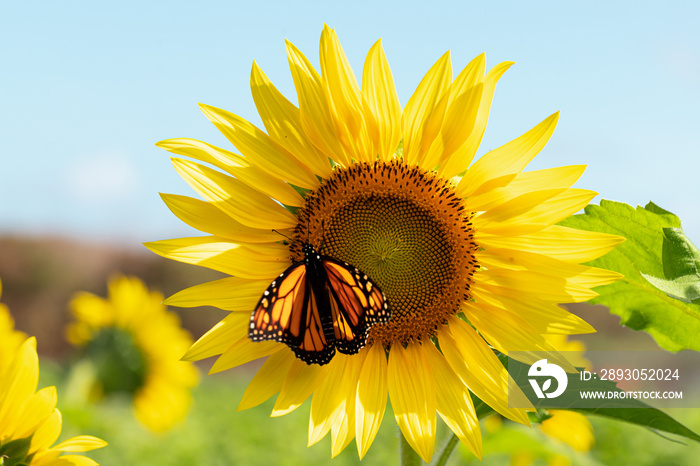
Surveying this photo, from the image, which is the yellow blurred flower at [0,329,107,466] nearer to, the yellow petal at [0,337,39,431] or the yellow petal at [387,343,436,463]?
the yellow petal at [0,337,39,431]

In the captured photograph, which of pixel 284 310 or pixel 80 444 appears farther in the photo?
pixel 284 310

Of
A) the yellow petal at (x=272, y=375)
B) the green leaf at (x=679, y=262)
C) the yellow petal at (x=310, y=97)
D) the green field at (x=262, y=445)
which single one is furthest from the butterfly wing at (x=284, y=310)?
the green field at (x=262, y=445)

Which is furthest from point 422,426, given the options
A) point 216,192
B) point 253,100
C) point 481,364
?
point 253,100

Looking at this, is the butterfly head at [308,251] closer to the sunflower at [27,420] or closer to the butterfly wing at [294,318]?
the butterfly wing at [294,318]

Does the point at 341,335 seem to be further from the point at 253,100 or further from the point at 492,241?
the point at 253,100

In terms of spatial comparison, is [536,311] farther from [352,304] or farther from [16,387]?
[16,387]

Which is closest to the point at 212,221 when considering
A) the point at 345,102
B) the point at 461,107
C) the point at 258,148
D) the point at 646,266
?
the point at 258,148

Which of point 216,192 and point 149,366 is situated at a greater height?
point 216,192
